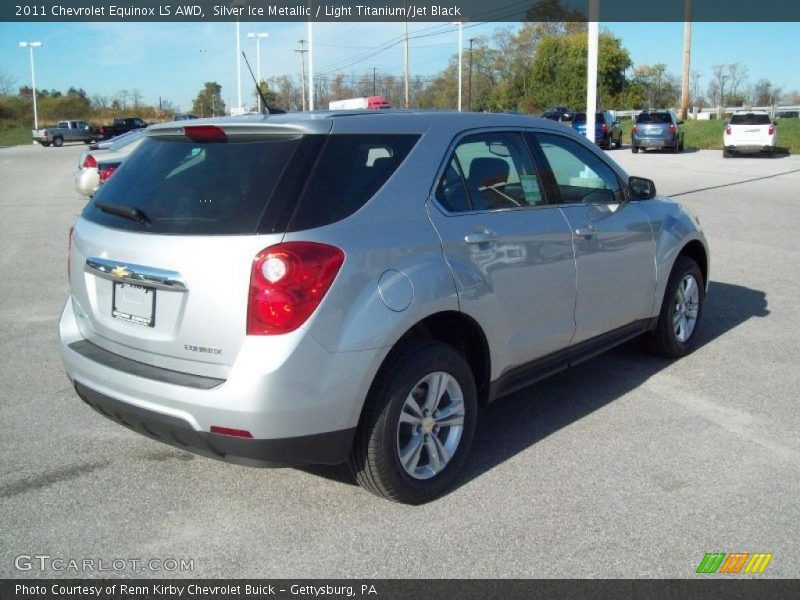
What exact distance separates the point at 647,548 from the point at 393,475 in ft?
3.70

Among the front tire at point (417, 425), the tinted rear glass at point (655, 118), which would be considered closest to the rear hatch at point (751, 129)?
the tinted rear glass at point (655, 118)

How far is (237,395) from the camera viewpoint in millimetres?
3189

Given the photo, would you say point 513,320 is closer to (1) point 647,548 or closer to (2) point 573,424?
(2) point 573,424

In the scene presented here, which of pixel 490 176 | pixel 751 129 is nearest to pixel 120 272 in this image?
pixel 490 176

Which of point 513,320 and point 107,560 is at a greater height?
point 513,320

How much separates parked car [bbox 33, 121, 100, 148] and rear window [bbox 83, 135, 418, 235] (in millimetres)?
62309

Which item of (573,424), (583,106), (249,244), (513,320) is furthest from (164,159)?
(583,106)

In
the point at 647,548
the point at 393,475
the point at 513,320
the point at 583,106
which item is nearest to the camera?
the point at 647,548

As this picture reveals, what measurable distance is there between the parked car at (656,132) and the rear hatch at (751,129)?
2914 mm

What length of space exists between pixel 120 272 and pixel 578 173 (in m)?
2.89

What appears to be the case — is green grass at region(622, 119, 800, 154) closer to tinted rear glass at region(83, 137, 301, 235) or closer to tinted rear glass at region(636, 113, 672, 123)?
tinted rear glass at region(636, 113, 672, 123)

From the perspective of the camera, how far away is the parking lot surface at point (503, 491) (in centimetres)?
333

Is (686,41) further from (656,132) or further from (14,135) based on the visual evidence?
(14,135)
